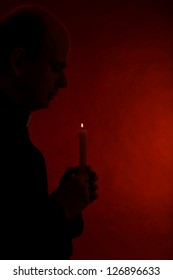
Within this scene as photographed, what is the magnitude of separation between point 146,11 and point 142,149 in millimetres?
731

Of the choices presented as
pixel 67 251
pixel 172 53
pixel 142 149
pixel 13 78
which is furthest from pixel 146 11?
pixel 67 251

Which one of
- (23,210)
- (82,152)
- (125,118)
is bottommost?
(23,210)

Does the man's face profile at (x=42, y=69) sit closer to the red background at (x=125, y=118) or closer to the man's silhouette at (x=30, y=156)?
the man's silhouette at (x=30, y=156)

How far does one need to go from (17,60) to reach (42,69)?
2.1 inches

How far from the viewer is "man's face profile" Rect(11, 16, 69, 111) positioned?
75 centimetres

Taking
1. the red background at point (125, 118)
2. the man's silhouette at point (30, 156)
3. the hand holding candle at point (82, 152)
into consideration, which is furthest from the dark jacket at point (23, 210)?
the red background at point (125, 118)

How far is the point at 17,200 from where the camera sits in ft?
2.20

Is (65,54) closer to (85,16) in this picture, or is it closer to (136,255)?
(85,16)

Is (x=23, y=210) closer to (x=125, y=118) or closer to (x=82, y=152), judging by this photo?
(x=82, y=152)

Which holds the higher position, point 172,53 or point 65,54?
point 172,53

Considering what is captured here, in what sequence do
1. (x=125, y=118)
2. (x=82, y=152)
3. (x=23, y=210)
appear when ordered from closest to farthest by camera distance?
(x=23, y=210), (x=82, y=152), (x=125, y=118)

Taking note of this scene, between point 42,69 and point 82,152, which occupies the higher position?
point 42,69

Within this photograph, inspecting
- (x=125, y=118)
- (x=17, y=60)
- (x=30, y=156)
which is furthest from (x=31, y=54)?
(x=125, y=118)

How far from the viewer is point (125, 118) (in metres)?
1.98
